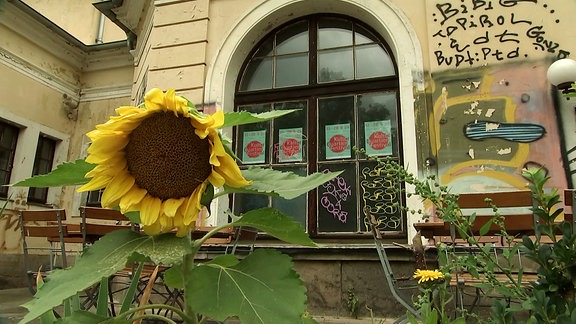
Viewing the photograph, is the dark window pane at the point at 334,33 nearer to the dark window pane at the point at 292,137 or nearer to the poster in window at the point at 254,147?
the dark window pane at the point at 292,137

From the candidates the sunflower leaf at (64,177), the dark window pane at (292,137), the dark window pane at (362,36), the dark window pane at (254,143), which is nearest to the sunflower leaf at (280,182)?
the sunflower leaf at (64,177)

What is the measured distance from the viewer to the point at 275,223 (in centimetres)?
59

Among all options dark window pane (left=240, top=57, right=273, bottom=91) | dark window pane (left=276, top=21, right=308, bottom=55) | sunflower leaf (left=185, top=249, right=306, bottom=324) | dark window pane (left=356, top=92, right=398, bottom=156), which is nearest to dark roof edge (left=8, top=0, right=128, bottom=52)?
dark window pane (left=240, top=57, right=273, bottom=91)

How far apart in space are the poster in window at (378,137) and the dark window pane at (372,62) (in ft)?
2.40

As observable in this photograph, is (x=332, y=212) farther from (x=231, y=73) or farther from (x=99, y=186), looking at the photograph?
(x=99, y=186)

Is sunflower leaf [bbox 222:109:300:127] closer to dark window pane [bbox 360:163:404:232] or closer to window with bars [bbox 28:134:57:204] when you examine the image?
dark window pane [bbox 360:163:404:232]

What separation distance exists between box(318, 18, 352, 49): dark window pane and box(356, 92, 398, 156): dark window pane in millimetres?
956

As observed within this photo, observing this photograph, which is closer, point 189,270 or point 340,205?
point 189,270

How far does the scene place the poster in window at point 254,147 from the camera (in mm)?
6047

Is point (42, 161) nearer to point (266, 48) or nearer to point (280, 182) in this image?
point (266, 48)

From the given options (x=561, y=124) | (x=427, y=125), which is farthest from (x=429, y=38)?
(x=561, y=124)

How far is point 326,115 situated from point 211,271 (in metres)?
5.48

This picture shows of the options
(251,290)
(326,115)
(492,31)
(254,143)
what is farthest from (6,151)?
(251,290)

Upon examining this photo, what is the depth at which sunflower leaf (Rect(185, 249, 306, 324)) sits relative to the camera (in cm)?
51
